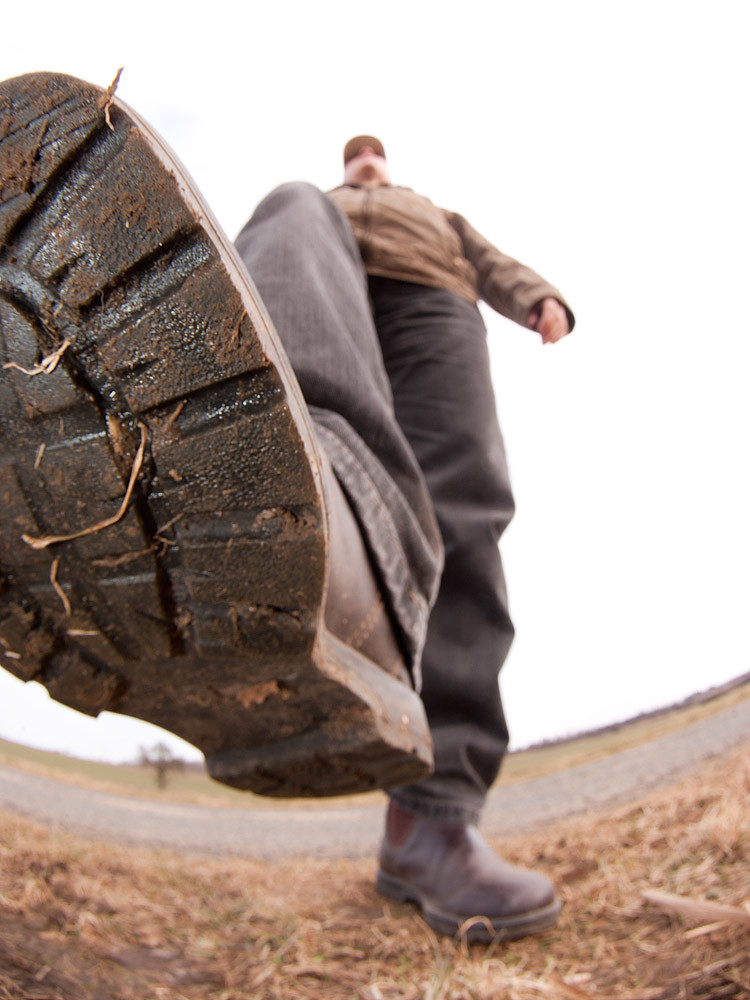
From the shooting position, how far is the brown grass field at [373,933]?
0.57 m

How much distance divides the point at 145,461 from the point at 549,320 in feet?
2.53

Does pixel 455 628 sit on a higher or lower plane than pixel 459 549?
lower

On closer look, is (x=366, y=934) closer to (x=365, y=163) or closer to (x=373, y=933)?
(x=373, y=933)

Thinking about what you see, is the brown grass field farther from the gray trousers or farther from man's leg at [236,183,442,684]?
man's leg at [236,183,442,684]

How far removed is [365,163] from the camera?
1.25 meters

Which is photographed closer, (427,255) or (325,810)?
(427,255)

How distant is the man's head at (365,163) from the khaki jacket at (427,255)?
0.14 meters

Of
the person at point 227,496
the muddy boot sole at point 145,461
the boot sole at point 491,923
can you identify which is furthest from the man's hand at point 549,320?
the boot sole at point 491,923

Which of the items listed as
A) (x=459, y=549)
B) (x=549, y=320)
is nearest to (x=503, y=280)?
(x=549, y=320)

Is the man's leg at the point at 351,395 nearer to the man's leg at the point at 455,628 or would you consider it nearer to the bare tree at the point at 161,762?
the man's leg at the point at 455,628

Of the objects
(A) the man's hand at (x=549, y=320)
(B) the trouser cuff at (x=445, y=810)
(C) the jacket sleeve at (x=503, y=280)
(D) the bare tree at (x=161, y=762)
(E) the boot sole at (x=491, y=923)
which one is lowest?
(D) the bare tree at (x=161, y=762)

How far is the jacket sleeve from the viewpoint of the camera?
987 mm

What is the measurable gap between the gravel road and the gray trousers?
919 mm

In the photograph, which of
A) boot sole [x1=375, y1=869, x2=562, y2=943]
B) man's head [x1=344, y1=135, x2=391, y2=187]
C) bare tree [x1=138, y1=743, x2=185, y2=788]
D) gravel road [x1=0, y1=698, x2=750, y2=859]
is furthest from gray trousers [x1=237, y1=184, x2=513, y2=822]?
bare tree [x1=138, y1=743, x2=185, y2=788]
